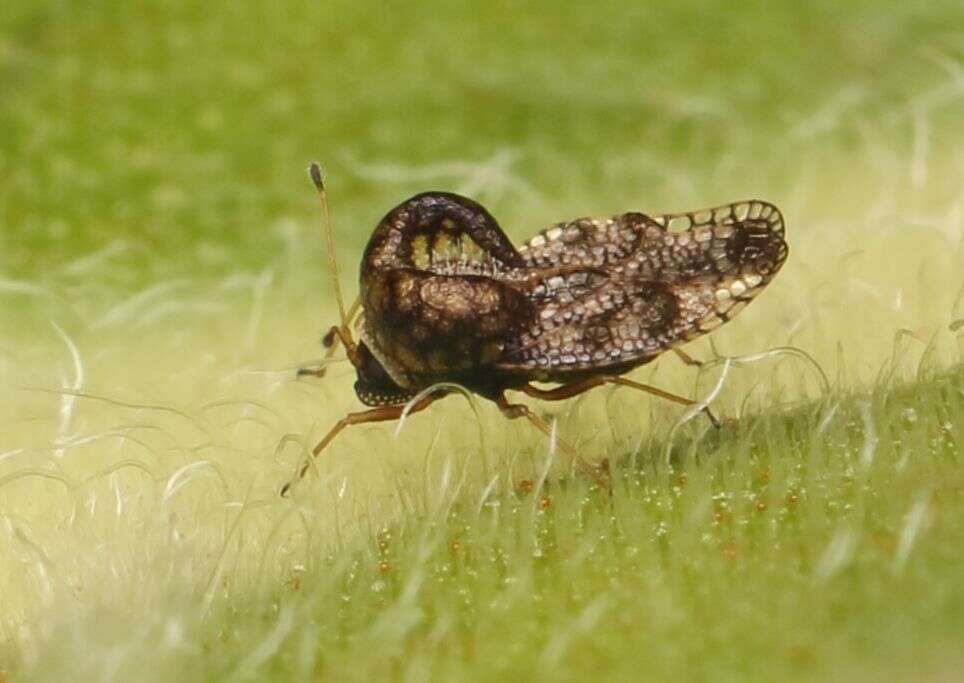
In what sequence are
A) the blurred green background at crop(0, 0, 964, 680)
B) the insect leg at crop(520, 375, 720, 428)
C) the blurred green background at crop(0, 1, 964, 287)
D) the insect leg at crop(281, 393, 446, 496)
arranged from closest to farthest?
the blurred green background at crop(0, 0, 964, 680) → the insect leg at crop(520, 375, 720, 428) → the insect leg at crop(281, 393, 446, 496) → the blurred green background at crop(0, 1, 964, 287)

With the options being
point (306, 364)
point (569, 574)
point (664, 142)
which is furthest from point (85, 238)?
point (569, 574)

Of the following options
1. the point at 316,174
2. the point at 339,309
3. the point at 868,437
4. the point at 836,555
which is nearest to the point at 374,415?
the point at 339,309

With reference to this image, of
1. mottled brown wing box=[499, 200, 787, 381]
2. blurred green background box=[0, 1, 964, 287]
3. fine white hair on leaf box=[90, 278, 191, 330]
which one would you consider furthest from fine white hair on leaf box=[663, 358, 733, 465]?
fine white hair on leaf box=[90, 278, 191, 330]

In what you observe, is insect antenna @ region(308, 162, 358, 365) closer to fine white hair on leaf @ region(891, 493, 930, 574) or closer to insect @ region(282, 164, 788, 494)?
insect @ region(282, 164, 788, 494)

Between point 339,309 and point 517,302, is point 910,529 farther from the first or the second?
point 339,309

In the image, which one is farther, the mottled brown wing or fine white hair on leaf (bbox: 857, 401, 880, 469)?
the mottled brown wing

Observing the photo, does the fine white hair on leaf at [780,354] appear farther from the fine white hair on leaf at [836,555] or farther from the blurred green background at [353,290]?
the fine white hair on leaf at [836,555]

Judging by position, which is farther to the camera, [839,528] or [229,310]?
[229,310]

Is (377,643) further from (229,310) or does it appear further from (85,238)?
(85,238)
